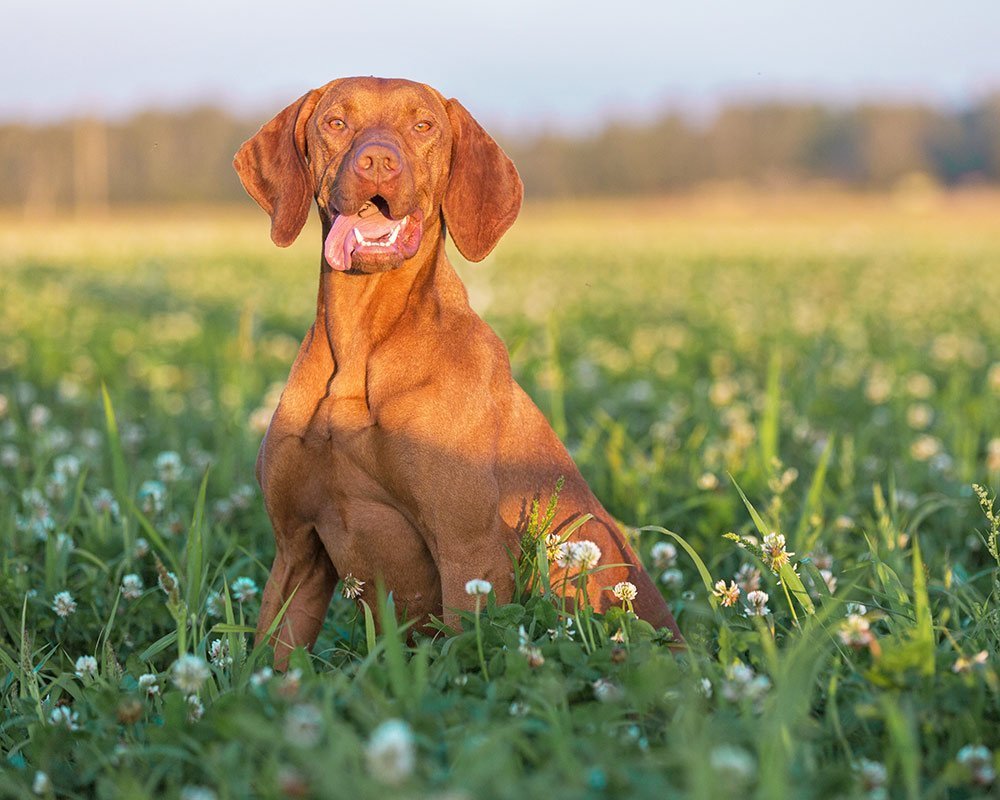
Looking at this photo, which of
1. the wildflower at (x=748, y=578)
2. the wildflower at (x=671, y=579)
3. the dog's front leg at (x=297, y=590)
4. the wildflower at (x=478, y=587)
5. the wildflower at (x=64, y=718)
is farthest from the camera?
the wildflower at (x=671, y=579)

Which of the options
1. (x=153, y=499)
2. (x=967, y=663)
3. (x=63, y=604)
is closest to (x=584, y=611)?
(x=967, y=663)

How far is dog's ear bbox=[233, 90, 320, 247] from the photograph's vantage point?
3199 millimetres

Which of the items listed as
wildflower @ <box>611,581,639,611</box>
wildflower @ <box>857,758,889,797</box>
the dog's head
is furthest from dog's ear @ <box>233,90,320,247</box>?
wildflower @ <box>857,758,889,797</box>

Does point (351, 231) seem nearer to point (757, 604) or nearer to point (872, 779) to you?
point (757, 604)

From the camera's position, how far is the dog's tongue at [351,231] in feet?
9.87

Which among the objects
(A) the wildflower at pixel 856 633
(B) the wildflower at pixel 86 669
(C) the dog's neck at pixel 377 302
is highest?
(C) the dog's neck at pixel 377 302

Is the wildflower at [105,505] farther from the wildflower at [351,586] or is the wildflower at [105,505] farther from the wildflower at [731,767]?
the wildflower at [731,767]

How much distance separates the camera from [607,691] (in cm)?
229

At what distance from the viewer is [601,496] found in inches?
187

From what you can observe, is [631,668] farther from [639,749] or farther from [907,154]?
[907,154]

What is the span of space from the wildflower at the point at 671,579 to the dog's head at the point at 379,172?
1215mm

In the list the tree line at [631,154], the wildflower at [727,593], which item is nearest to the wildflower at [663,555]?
the wildflower at [727,593]

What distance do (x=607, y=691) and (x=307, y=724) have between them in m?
0.64

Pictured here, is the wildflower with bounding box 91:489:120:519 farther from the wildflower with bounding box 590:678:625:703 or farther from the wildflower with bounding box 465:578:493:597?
the wildflower with bounding box 590:678:625:703
